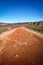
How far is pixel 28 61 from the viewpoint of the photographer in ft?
25.3

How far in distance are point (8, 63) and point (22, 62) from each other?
3.06 feet

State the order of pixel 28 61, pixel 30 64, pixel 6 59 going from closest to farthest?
pixel 30 64
pixel 28 61
pixel 6 59

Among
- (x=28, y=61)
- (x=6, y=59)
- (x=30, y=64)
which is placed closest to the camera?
(x=30, y=64)

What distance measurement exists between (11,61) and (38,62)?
1.85m

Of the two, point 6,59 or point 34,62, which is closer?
point 34,62

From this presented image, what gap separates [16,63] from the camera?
24.5 feet

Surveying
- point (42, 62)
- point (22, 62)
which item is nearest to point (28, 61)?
point (22, 62)

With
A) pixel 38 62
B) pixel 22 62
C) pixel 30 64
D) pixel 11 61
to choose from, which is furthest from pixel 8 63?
pixel 38 62

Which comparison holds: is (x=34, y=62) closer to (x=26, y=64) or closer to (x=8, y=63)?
(x=26, y=64)

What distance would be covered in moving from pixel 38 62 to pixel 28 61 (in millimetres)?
695

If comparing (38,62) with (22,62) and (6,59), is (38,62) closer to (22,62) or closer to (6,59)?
(22,62)

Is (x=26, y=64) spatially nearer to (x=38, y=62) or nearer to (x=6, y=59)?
(x=38, y=62)

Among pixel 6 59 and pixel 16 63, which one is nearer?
pixel 16 63

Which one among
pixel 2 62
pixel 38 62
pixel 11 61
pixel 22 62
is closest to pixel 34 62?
pixel 38 62
